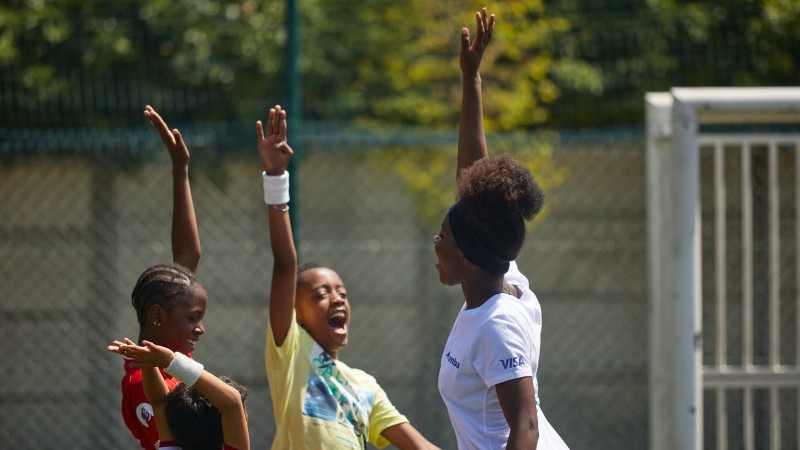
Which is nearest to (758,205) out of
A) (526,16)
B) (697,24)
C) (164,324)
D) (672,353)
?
(697,24)

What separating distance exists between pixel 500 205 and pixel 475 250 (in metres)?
0.14

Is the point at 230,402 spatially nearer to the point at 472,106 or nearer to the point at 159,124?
the point at 159,124

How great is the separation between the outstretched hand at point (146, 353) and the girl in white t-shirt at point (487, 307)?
0.77m

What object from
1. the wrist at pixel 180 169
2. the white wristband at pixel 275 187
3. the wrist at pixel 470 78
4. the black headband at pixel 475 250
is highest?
the wrist at pixel 470 78

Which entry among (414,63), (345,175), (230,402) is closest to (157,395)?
(230,402)

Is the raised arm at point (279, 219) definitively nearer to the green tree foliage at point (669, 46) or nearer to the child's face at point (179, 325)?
the child's face at point (179, 325)

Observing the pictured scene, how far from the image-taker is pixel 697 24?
20.4ft

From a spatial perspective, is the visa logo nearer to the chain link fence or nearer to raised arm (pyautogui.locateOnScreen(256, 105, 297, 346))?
raised arm (pyautogui.locateOnScreen(256, 105, 297, 346))

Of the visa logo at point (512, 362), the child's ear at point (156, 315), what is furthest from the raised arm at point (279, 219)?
the visa logo at point (512, 362)

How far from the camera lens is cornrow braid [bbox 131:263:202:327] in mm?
3246

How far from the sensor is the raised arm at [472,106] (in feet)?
11.7

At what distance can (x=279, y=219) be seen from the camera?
3531 millimetres

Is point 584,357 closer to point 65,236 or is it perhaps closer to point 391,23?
point 391,23

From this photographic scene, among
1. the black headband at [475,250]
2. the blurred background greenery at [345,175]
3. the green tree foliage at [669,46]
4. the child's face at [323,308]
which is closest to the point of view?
the black headband at [475,250]
